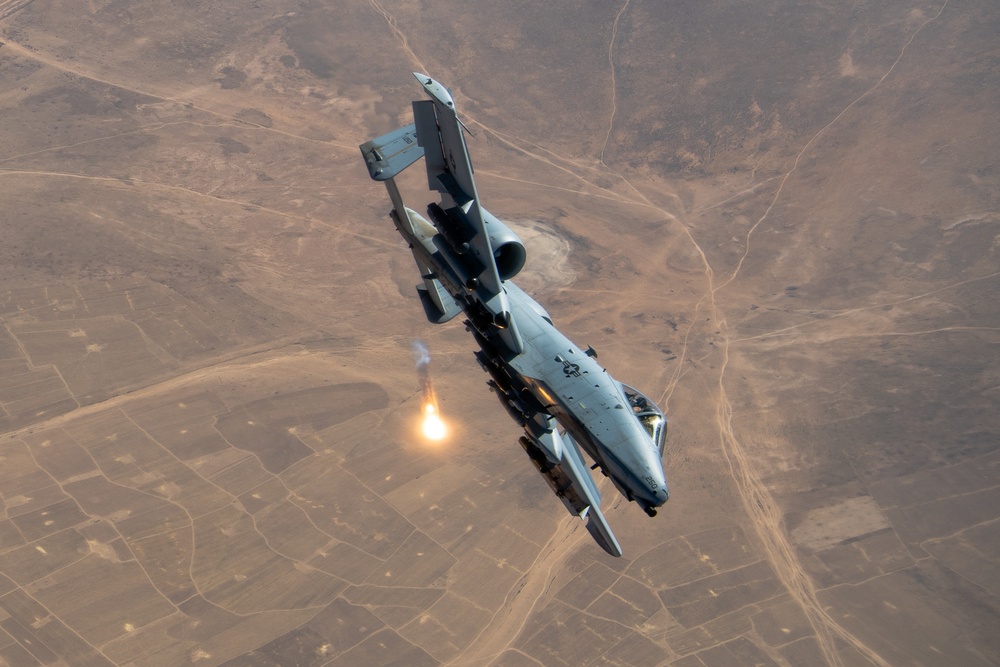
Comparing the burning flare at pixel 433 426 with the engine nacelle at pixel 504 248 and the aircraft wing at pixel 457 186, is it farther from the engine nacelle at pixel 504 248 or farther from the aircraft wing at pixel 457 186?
the aircraft wing at pixel 457 186

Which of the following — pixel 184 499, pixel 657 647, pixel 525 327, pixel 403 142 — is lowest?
pixel 657 647

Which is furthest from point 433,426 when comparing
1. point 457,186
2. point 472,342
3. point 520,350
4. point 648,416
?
point 457,186

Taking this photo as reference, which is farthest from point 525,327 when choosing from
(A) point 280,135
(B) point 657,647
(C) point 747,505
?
(A) point 280,135

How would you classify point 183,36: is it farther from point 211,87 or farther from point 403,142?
point 403,142

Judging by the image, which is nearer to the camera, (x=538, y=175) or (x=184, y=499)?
(x=184, y=499)

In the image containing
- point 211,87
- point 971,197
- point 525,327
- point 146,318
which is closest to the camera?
point 525,327

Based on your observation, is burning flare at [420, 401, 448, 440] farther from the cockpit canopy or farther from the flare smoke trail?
the cockpit canopy
